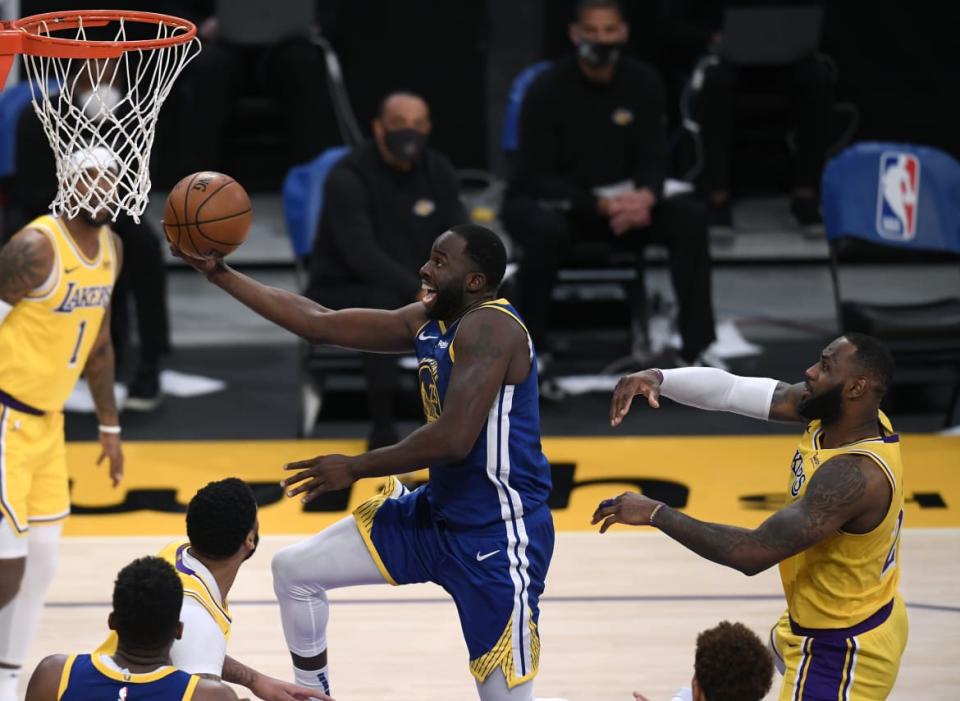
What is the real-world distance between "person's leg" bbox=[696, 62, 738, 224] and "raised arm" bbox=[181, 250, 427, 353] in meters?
5.48

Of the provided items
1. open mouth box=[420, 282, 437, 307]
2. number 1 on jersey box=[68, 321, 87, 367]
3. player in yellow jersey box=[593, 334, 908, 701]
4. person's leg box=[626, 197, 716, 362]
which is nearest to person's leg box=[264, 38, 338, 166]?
person's leg box=[626, 197, 716, 362]

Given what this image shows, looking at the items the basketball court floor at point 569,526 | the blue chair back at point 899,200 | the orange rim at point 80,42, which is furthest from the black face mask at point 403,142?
the orange rim at point 80,42

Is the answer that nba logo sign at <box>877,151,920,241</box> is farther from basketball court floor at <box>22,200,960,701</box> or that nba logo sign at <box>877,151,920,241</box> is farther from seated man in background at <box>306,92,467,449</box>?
seated man in background at <box>306,92,467,449</box>

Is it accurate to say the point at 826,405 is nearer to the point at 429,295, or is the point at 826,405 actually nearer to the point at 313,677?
the point at 429,295

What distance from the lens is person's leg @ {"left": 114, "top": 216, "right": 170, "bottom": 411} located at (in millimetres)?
8336

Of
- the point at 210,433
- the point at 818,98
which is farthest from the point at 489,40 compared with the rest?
the point at 210,433

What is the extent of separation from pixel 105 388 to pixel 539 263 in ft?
9.85

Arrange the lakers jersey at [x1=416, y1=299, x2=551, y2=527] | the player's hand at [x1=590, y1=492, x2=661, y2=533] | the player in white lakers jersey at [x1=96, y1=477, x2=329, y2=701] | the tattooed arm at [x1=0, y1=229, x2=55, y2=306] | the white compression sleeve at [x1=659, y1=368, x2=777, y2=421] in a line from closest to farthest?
the player in white lakers jersey at [x1=96, y1=477, x2=329, y2=701], the player's hand at [x1=590, y1=492, x2=661, y2=533], the lakers jersey at [x1=416, y1=299, x2=551, y2=527], the white compression sleeve at [x1=659, y1=368, x2=777, y2=421], the tattooed arm at [x1=0, y1=229, x2=55, y2=306]

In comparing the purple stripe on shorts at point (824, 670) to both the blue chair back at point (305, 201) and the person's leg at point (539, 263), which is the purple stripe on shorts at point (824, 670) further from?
the blue chair back at point (305, 201)

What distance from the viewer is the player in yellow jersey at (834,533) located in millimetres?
4023

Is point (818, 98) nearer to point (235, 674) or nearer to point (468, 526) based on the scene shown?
point (468, 526)

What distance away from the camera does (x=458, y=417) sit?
4.31 m

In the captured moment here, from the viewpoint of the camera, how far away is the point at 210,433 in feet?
26.3

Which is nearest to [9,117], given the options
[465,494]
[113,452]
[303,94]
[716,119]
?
[303,94]
